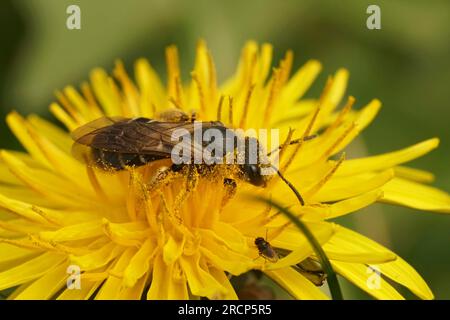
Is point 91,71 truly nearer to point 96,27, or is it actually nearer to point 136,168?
point 96,27

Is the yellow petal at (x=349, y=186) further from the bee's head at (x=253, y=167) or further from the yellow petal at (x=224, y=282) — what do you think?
the yellow petal at (x=224, y=282)

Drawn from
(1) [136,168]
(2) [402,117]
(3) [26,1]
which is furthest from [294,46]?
(1) [136,168]

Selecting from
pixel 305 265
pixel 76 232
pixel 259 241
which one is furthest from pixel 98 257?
pixel 305 265

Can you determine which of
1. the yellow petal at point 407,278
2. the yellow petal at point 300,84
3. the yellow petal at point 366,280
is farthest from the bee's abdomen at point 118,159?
the yellow petal at point 300,84

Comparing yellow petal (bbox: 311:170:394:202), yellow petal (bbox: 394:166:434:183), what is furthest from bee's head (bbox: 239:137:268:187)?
yellow petal (bbox: 394:166:434:183)

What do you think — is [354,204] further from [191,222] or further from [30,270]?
[30,270]

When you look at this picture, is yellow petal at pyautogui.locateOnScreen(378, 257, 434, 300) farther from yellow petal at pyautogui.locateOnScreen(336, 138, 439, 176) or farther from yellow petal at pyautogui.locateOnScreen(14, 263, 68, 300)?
yellow petal at pyautogui.locateOnScreen(14, 263, 68, 300)
